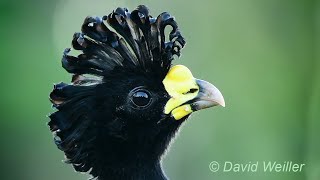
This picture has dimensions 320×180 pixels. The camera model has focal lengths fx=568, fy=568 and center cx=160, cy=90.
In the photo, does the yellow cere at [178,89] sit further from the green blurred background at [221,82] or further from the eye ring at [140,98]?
the green blurred background at [221,82]

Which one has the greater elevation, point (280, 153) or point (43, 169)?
point (43, 169)

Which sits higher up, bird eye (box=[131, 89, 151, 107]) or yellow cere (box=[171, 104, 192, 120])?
bird eye (box=[131, 89, 151, 107])

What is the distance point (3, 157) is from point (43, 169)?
0.64ft

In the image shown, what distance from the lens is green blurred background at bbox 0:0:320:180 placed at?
265cm

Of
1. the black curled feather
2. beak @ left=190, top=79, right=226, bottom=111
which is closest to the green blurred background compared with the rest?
the black curled feather

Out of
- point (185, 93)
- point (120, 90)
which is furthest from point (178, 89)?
point (120, 90)

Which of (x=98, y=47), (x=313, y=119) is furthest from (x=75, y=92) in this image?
(x=313, y=119)

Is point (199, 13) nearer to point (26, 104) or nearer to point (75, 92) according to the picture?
point (26, 104)

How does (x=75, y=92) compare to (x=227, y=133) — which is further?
(x=227, y=133)

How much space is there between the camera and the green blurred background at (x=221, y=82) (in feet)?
8.68

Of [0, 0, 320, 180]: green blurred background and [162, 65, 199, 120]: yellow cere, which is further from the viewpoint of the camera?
[0, 0, 320, 180]: green blurred background

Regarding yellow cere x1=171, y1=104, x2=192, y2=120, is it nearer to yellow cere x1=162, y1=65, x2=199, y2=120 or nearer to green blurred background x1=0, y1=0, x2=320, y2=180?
yellow cere x1=162, y1=65, x2=199, y2=120

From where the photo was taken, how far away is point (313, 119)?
9.80 ft

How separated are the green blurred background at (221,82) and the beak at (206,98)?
3.67ft
